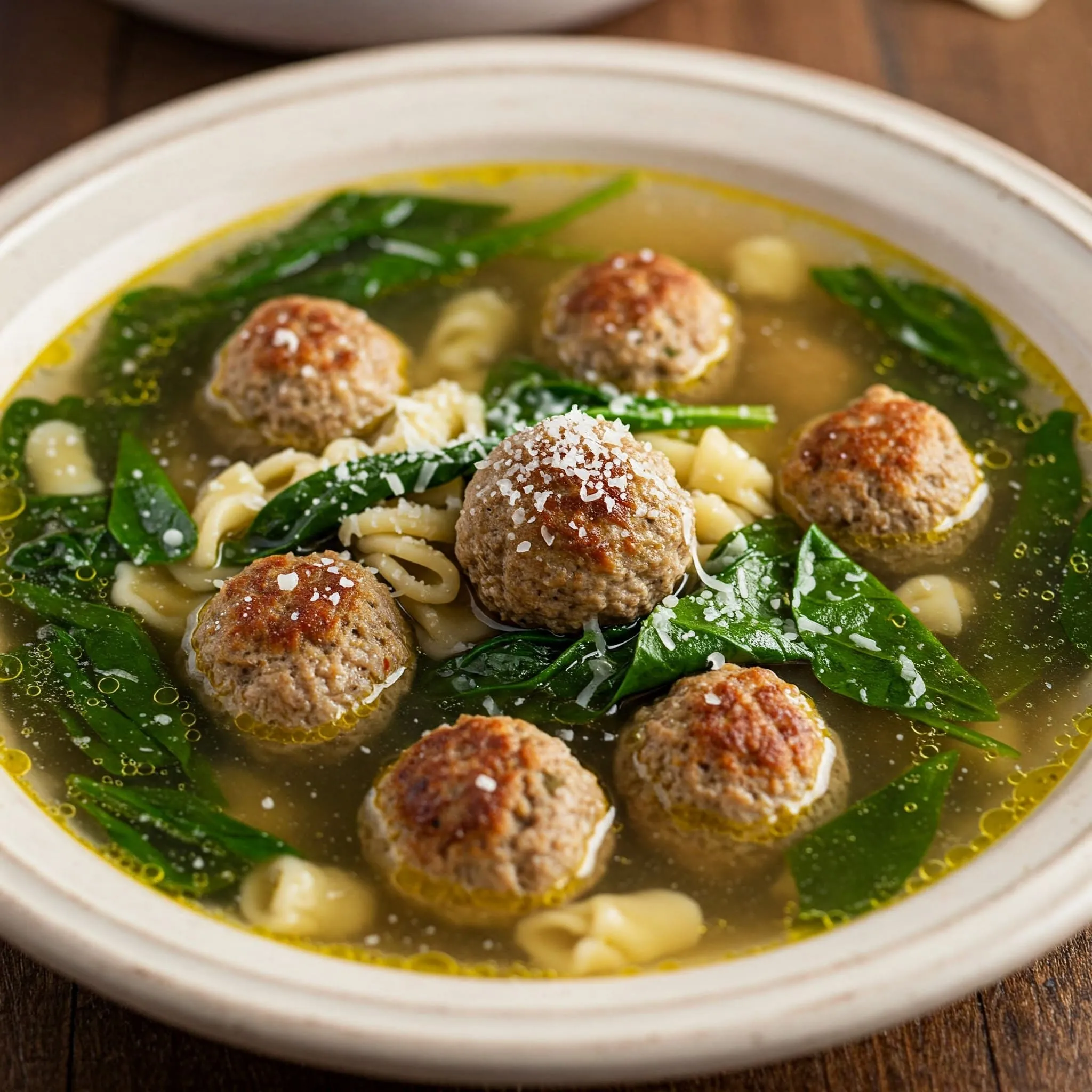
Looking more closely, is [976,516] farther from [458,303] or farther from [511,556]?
[458,303]

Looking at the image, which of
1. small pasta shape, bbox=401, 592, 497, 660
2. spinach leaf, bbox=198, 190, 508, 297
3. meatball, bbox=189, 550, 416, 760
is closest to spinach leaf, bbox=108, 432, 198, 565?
meatball, bbox=189, 550, 416, 760

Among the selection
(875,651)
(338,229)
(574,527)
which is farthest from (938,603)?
(338,229)

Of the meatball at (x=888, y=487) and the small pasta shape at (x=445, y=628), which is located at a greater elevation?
the meatball at (x=888, y=487)

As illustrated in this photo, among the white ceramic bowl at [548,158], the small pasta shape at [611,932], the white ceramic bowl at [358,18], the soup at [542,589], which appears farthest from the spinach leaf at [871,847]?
the white ceramic bowl at [358,18]

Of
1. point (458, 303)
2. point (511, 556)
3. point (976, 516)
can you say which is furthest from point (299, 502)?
point (976, 516)

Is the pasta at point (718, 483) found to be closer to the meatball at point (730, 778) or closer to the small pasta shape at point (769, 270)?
the meatball at point (730, 778)

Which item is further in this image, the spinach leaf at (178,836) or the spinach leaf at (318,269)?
the spinach leaf at (318,269)

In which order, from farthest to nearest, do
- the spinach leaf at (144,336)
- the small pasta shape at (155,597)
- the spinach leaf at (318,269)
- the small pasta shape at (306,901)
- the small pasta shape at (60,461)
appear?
the spinach leaf at (318,269), the spinach leaf at (144,336), the small pasta shape at (60,461), the small pasta shape at (155,597), the small pasta shape at (306,901)
